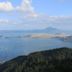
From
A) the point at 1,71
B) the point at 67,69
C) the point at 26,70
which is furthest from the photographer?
the point at 1,71

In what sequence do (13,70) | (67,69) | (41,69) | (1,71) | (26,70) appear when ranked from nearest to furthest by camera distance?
(67,69) → (41,69) → (26,70) → (13,70) → (1,71)

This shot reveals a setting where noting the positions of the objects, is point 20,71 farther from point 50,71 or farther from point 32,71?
point 50,71

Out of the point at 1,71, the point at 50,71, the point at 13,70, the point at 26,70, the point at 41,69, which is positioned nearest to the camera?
the point at 50,71

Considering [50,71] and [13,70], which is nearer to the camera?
[50,71]

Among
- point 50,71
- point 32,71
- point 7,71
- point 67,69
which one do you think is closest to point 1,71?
point 7,71

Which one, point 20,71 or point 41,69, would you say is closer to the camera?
point 41,69

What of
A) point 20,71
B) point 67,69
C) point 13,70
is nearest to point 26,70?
point 20,71

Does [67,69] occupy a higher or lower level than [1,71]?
higher

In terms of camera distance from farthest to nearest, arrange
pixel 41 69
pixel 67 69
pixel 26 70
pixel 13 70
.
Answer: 1. pixel 13 70
2. pixel 26 70
3. pixel 41 69
4. pixel 67 69

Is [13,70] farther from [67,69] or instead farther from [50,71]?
[67,69]
